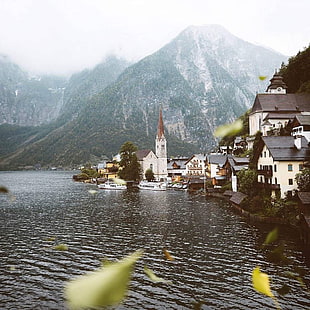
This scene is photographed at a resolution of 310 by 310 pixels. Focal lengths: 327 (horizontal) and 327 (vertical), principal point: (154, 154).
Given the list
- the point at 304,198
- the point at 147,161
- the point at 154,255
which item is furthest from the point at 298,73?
the point at 154,255

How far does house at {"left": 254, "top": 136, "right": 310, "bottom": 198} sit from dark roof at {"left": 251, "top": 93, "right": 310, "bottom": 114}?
23590mm

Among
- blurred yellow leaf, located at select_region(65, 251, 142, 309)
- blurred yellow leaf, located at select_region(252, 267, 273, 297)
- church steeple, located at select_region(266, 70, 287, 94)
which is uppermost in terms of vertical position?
church steeple, located at select_region(266, 70, 287, 94)

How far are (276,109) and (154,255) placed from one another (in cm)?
4343

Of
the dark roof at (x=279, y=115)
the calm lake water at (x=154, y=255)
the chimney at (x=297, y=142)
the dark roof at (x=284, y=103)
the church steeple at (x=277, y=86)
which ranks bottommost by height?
the calm lake water at (x=154, y=255)

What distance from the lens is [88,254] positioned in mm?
19078

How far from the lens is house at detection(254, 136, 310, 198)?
2964 cm

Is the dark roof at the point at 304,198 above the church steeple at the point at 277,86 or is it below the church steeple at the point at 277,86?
below

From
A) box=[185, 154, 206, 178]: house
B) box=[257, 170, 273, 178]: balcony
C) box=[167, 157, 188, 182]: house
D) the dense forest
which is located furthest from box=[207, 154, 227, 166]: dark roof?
box=[167, 157, 188, 182]: house

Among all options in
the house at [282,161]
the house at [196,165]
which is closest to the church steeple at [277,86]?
the house at [196,165]

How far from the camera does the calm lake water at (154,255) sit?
1289 centimetres

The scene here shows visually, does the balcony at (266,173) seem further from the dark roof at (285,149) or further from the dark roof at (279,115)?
the dark roof at (279,115)

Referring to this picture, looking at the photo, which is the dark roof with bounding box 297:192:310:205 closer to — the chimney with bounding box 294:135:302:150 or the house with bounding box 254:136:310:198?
the house with bounding box 254:136:310:198

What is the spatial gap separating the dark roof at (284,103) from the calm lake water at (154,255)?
27530 millimetres

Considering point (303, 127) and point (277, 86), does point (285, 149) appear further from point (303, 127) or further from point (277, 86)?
point (277, 86)
